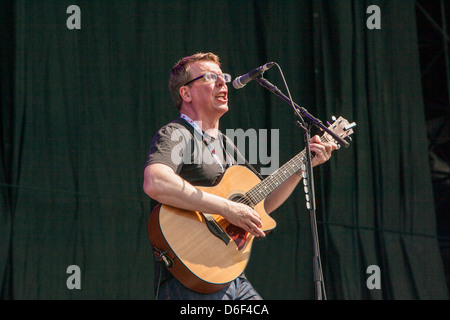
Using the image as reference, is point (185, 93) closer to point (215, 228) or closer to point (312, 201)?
point (215, 228)

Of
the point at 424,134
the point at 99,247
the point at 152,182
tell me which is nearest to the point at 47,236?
the point at 99,247

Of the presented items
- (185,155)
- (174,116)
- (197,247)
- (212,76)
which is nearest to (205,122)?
(212,76)

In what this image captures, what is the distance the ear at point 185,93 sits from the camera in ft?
9.87

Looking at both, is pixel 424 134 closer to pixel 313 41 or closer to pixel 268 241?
pixel 313 41

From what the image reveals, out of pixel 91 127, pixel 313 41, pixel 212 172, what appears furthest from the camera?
pixel 313 41

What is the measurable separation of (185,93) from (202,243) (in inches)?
35.7

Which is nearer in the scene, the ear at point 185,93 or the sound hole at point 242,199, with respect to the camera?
the sound hole at point 242,199

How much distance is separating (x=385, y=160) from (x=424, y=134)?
533 mm

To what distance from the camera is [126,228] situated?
12.9 feet

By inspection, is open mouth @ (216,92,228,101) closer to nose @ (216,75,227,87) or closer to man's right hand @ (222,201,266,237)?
nose @ (216,75,227,87)

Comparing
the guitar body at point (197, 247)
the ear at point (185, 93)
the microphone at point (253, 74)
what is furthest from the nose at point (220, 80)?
the guitar body at point (197, 247)

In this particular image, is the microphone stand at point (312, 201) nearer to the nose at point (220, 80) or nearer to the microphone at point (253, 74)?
the microphone at point (253, 74)

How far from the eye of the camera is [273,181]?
9.82 ft

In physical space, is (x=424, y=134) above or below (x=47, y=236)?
above
